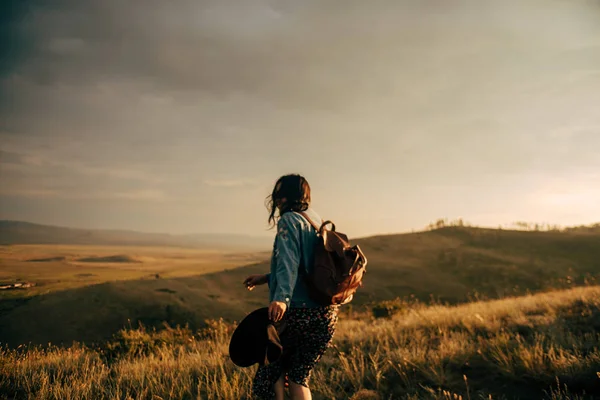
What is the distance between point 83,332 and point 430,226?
88.9ft

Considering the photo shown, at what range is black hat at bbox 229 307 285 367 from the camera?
115 inches

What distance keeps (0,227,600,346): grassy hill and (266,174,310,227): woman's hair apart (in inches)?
282

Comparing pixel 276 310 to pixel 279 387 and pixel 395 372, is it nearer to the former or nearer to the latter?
pixel 279 387

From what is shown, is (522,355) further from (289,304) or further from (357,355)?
(289,304)

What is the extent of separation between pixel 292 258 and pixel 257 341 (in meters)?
0.68

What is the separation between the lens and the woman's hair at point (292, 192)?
10.8 ft

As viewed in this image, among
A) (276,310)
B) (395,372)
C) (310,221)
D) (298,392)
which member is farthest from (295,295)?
(395,372)

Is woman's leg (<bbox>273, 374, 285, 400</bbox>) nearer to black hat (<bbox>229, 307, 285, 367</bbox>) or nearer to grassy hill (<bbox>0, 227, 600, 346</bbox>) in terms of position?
black hat (<bbox>229, 307, 285, 367</bbox>)

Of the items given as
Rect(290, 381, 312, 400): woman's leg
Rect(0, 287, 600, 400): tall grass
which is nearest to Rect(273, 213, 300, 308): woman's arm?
Rect(290, 381, 312, 400): woman's leg

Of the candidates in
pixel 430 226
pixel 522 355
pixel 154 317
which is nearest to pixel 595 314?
pixel 522 355

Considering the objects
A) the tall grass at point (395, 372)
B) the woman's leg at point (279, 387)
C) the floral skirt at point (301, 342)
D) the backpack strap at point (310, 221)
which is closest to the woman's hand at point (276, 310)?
the floral skirt at point (301, 342)

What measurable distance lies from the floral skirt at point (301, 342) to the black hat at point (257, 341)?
122mm

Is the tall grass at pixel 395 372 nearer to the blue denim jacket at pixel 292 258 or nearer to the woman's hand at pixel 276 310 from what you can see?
the blue denim jacket at pixel 292 258

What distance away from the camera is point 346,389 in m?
5.04
